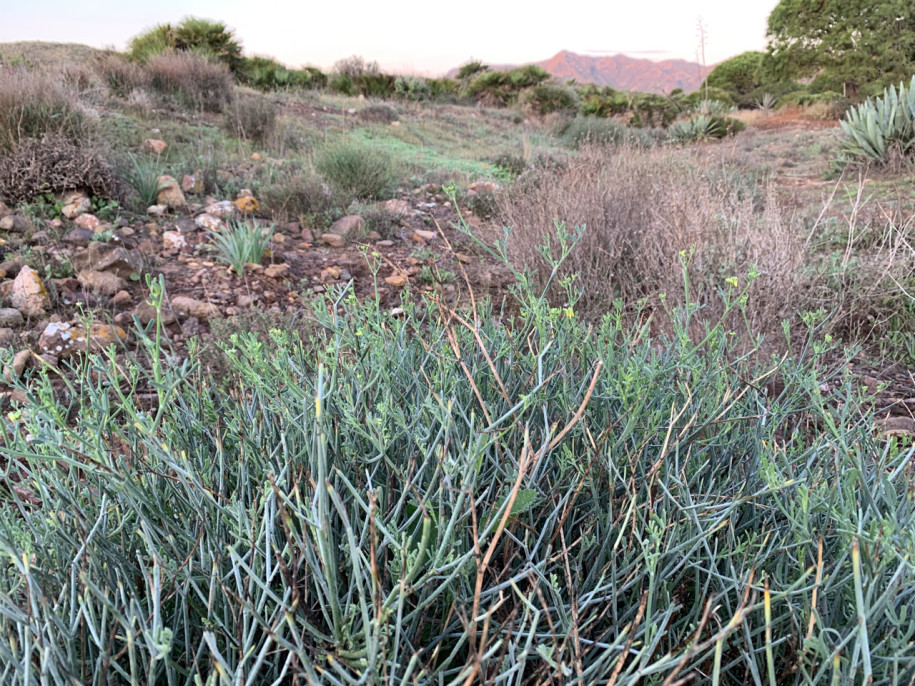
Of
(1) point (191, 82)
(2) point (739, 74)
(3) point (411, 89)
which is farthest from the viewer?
(2) point (739, 74)

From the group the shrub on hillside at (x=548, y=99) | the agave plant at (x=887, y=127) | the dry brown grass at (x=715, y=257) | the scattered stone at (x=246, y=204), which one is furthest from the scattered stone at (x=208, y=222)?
the shrub on hillside at (x=548, y=99)

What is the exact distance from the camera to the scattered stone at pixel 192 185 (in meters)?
4.91

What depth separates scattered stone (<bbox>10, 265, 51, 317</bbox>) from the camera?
2973mm

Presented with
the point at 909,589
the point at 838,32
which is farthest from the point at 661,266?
the point at 838,32

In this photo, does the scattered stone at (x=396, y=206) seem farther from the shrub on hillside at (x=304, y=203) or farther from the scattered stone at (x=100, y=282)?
the scattered stone at (x=100, y=282)

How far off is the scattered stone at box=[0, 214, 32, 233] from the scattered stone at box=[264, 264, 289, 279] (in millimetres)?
1628

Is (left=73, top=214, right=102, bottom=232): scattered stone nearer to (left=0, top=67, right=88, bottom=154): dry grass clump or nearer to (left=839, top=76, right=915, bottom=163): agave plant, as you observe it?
(left=0, top=67, right=88, bottom=154): dry grass clump

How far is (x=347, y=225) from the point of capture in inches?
181

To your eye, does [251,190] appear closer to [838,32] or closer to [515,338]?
[515,338]

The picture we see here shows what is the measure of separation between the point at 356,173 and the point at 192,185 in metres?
1.50

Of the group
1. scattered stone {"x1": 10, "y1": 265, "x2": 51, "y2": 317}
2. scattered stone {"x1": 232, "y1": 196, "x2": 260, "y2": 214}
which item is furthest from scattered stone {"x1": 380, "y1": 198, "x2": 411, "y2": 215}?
scattered stone {"x1": 10, "y1": 265, "x2": 51, "y2": 317}

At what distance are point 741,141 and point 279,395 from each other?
10.8 m

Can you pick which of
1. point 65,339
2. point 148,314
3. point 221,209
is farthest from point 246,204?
point 65,339

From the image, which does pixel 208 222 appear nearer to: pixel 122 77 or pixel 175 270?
pixel 175 270
